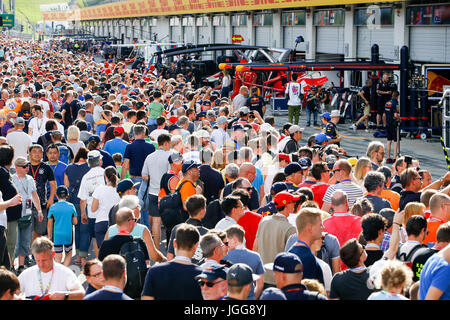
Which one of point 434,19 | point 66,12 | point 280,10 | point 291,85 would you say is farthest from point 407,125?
point 66,12

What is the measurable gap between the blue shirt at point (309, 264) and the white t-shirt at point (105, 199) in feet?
11.8

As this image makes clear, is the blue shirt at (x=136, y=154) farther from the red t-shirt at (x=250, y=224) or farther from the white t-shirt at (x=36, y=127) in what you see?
the red t-shirt at (x=250, y=224)

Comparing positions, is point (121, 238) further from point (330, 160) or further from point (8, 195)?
point (330, 160)

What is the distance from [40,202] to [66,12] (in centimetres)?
12992

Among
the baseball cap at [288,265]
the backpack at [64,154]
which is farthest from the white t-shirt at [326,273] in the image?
the backpack at [64,154]

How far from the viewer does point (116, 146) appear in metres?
12.0

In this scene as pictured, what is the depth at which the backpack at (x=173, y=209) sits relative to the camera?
8.80 metres

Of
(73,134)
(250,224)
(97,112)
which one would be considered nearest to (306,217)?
(250,224)

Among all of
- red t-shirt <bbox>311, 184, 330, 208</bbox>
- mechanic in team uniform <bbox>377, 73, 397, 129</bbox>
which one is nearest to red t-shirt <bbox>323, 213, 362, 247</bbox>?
red t-shirt <bbox>311, 184, 330, 208</bbox>

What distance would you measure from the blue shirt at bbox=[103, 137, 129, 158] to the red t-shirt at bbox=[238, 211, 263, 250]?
185 inches

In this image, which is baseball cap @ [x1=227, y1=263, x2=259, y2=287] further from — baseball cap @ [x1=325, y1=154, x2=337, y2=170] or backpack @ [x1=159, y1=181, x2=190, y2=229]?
baseball cap @ [x1=325, y1=154, x2=337, y2=170]

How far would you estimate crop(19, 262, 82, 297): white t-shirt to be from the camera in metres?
6.20
